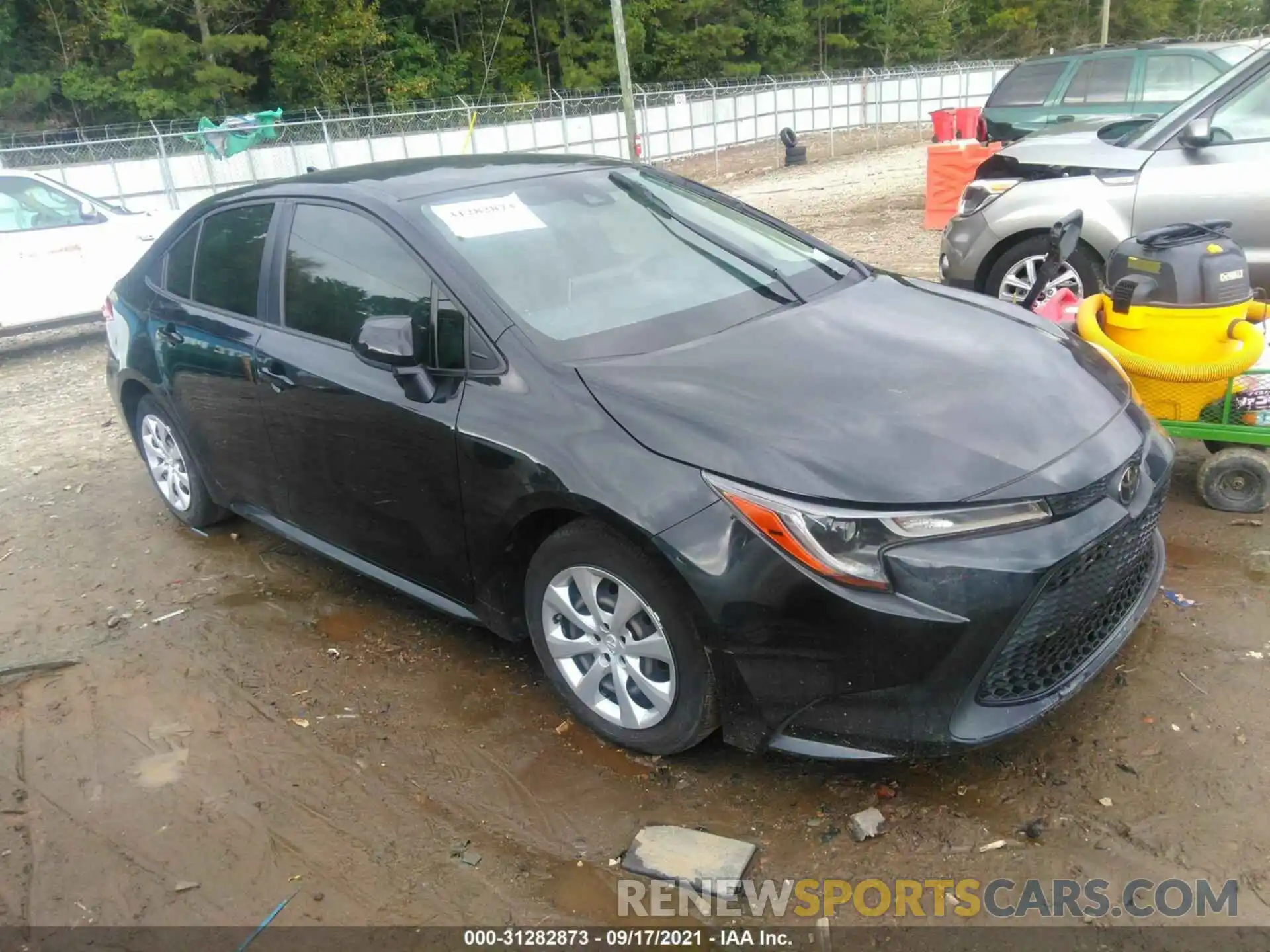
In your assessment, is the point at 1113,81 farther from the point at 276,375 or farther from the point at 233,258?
the point at 276,375

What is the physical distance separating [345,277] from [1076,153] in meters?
4.77

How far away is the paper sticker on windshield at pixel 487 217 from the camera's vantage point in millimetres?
3490

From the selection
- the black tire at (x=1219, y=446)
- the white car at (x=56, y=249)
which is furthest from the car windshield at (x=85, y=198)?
the black tire at (x=1219, y=446)

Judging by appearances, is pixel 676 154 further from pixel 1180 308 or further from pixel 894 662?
pixel 894 662

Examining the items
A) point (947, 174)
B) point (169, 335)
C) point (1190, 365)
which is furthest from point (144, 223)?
point (1190, 365)

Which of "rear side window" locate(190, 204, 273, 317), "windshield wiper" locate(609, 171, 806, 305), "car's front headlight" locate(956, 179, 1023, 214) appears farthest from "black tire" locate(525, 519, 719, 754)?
"car's front headlight" locate(956, 179, 1023, 214)

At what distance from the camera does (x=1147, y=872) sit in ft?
8.21

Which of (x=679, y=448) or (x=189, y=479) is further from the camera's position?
(x=189, y=479)

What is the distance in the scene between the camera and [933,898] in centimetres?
250

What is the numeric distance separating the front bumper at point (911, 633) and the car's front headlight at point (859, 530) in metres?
0.03

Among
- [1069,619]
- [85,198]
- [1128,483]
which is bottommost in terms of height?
[1069,619]

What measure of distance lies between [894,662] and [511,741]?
1.36 meters

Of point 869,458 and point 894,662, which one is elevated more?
point 869,458

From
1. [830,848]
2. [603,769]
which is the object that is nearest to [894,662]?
[830,848]
